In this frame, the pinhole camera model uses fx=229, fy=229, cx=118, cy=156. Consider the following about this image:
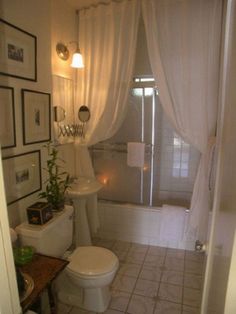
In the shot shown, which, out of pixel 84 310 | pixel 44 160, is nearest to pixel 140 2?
pixel 44 160

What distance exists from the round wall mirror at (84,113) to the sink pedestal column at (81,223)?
934mm

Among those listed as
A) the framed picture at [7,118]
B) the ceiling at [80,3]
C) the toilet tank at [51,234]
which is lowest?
the toilet tank at [51,234]

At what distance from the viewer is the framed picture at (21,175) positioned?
1599mm

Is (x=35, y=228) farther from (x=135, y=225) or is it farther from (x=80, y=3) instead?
(x=80, y=3)

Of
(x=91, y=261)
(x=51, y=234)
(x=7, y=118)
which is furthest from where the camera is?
(x=91, y=261)

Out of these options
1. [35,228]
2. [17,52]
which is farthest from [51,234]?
[17,52]

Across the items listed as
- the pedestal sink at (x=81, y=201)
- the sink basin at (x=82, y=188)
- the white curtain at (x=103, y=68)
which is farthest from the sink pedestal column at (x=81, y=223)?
the white curtain at (x=103, y=68)

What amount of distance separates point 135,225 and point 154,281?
711 millimetres

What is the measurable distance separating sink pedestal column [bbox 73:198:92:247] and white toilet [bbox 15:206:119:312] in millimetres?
428

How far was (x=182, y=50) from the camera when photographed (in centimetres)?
223

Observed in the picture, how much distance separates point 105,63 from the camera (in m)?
2.52

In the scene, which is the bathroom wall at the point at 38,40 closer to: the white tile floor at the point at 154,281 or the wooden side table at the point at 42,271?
the wooden side table at the point at 42,271

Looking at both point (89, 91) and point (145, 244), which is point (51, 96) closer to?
point (89, 91)

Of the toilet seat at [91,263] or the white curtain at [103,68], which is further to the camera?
the white curtain at [103,68]
